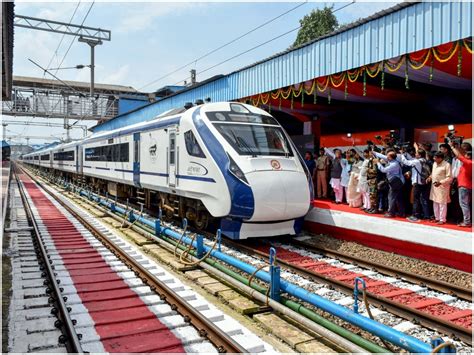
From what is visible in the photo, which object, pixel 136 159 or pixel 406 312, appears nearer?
pixel 406 312

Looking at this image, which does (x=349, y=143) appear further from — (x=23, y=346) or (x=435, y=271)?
(x=23, y=346)

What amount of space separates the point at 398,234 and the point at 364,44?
3.94 meters

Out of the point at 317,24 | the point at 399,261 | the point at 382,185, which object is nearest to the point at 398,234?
the point at 399,261

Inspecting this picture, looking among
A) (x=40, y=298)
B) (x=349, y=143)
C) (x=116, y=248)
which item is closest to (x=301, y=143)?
(x=349, y=143)

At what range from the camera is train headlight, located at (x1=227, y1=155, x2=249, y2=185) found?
837 cm

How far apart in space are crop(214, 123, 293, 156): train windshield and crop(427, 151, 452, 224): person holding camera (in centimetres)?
292

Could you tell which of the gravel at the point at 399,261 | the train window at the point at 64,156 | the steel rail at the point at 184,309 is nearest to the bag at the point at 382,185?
the gravel at the point at 399,261

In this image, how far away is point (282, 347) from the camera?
4.67m

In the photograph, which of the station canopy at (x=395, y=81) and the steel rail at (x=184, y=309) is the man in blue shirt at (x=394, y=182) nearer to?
the station canopy at (x=395, y=81)

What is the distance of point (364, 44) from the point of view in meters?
9.04

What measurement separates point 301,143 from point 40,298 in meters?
11.8

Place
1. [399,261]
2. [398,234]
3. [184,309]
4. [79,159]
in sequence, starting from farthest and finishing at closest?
1. [79,159]
2. [398,234]
3. [399,261]
4. [184,309]

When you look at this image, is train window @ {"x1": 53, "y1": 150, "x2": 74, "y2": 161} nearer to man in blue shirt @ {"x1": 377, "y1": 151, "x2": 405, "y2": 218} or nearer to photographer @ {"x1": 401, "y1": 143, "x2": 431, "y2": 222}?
man in blue shirt @ {"x1": 377, "y1": 151, "x2": 405, "y2": 218}

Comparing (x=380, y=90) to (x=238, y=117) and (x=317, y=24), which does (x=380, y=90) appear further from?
(x=317, y=24)
